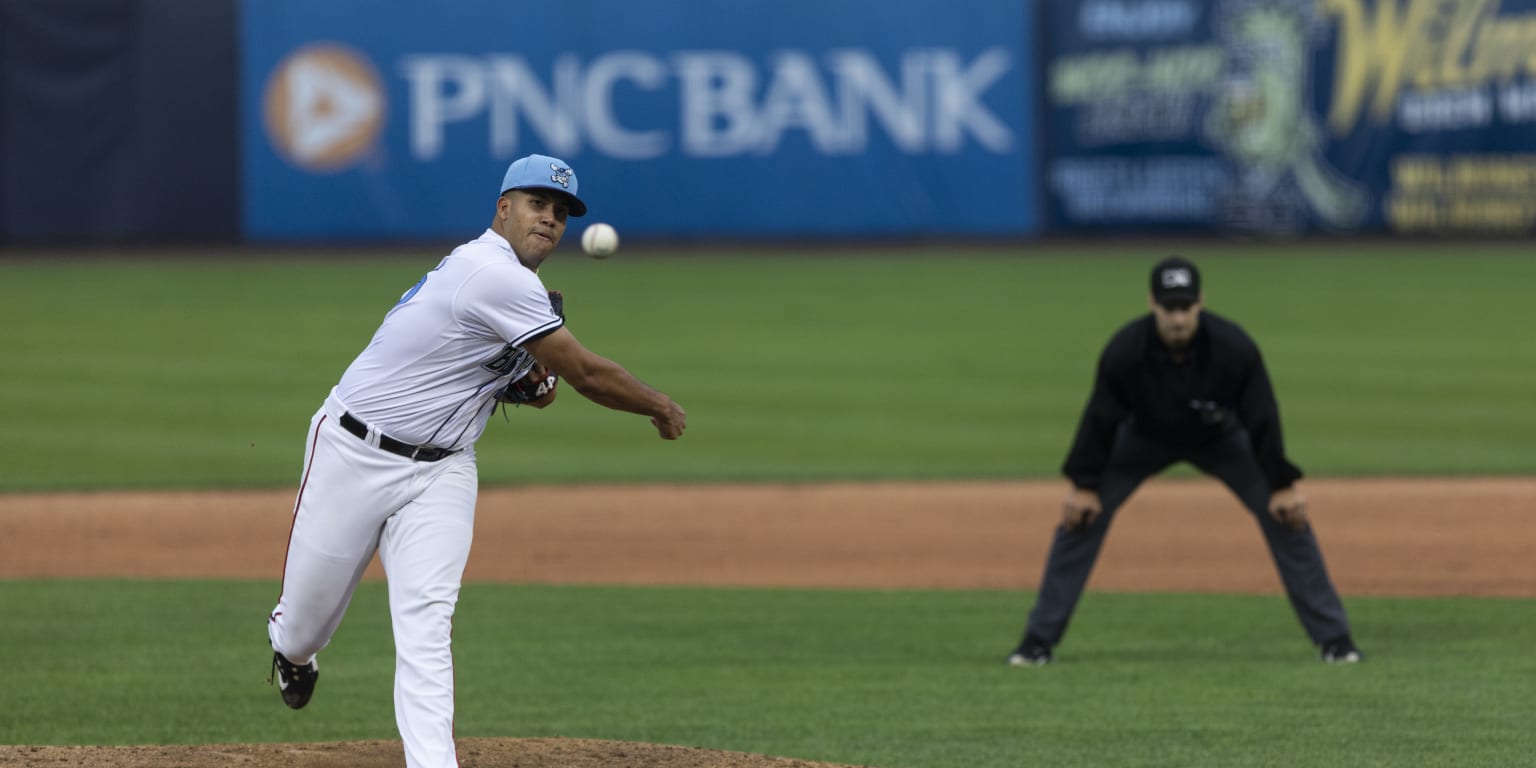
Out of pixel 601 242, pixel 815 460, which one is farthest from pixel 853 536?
pixel 601 242

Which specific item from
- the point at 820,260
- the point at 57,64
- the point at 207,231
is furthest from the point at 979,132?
the point at 57,64

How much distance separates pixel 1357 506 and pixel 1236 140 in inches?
613

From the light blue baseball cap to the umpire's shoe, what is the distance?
Result: 1.67 m

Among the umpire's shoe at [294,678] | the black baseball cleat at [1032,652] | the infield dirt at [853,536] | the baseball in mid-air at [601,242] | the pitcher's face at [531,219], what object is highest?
the pitcher's face at [531,219]

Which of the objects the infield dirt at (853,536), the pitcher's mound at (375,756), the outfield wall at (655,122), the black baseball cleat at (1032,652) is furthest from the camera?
the outfield wall at (655,122)

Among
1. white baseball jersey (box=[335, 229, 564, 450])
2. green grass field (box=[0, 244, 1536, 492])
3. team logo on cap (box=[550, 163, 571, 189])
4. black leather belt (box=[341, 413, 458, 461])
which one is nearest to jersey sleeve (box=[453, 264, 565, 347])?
white baseball jersey (box=[335, 229, 564, 450])

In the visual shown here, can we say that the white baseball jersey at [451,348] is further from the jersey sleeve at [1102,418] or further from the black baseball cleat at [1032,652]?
the black baseball cleat at [1032,652]

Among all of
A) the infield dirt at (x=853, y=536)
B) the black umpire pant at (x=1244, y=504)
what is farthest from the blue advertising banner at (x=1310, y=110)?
the black umpire pant at (x=1244, y=504)

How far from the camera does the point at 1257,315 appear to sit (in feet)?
65.0

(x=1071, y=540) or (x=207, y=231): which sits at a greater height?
(x=1071, y=540)

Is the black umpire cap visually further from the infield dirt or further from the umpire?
the infield dirt

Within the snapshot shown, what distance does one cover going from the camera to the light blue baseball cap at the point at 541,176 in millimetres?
5441

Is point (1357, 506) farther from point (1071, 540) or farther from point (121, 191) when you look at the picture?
point (121, 191)

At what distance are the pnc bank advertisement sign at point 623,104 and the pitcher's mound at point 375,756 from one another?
21.4 meters
